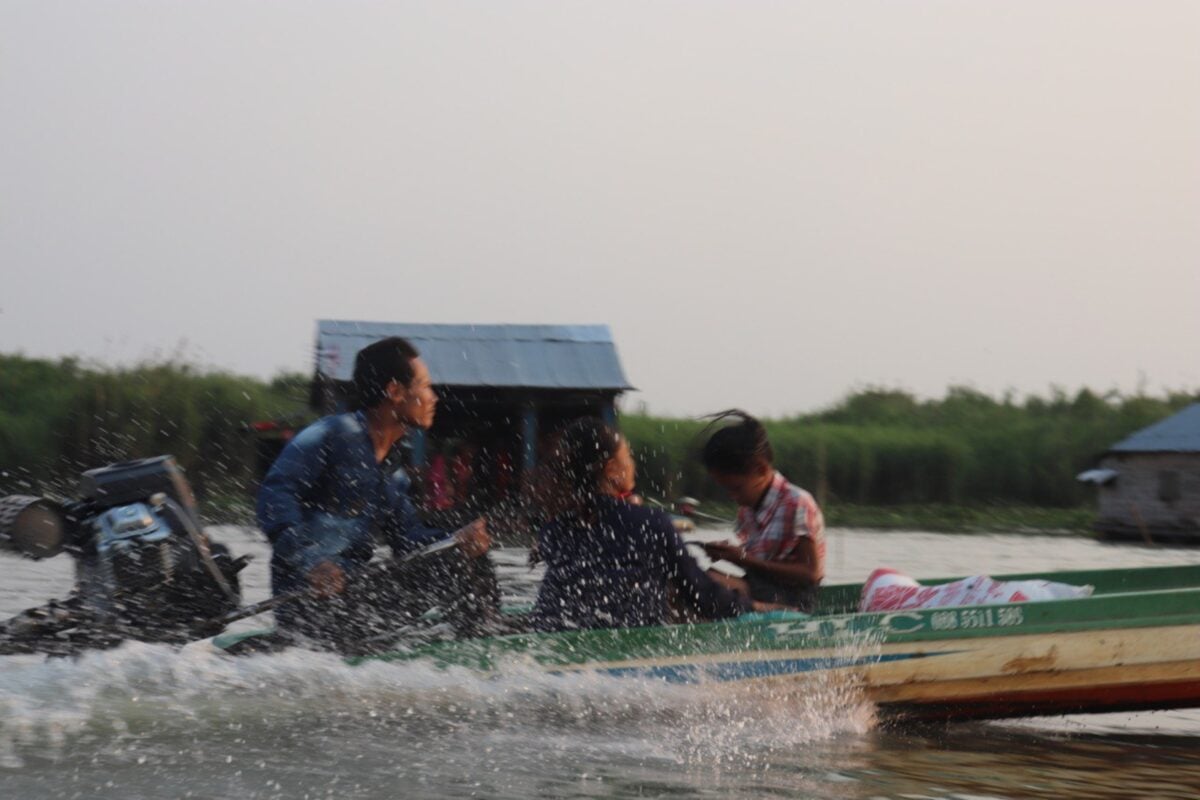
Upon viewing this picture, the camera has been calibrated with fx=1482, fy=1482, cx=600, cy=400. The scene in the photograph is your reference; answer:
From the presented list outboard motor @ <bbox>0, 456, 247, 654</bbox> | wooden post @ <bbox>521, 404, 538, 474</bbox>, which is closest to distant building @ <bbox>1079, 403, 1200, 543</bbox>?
wooden post @ <bbox>521, 404, 538, 474</bbox>

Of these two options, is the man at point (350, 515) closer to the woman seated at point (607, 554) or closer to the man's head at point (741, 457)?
the woman seated at point (607, 554)

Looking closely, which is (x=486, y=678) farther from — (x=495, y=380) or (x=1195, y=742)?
(x=495, y=380)

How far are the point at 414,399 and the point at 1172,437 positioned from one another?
26.6m

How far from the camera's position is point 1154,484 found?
29062mm

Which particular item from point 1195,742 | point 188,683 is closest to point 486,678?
point 188,683

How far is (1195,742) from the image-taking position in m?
6.67

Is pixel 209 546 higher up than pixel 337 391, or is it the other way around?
pixel 337 391

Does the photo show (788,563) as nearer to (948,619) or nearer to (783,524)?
(783,524)

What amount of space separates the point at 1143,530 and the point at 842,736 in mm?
22430

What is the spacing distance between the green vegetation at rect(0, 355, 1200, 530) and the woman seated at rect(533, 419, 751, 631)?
1559 cm

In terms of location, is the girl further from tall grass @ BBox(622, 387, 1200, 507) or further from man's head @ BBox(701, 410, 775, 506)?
tall grass @ BBox(622, 387, 1200, 507)

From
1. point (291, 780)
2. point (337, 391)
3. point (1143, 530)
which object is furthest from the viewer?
point (1143, 530)

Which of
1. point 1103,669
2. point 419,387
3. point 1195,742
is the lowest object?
point 1195,742

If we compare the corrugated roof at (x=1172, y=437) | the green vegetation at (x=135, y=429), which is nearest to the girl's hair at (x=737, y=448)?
the green vegetation at (x=135, y=429)
